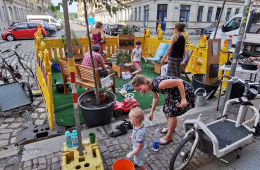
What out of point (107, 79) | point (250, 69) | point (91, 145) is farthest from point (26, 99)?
point (250, 69)

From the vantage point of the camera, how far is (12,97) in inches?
156

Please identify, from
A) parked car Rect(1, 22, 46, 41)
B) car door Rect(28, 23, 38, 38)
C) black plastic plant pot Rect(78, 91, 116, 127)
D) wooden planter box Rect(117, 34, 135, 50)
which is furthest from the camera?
car door Rect(28, 23, 38, 38)

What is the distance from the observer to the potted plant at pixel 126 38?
834 centimetres

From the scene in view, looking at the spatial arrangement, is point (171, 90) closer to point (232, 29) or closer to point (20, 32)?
point (232, 29)

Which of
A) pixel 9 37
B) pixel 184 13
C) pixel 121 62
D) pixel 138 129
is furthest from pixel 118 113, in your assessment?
pixel 184 13

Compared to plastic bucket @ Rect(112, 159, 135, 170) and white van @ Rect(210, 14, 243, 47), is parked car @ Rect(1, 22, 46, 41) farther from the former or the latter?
plastic bucket @ Rect(112, 159, 135, 170)

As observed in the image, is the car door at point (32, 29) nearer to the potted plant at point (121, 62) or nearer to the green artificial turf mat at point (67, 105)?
the potted plant at point (121, 62)

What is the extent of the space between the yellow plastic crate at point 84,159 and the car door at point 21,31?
57.4 ft

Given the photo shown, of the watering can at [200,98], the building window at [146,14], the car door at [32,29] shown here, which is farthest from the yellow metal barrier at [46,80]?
the building window at [146,14]

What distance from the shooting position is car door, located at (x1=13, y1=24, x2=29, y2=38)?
16.0m

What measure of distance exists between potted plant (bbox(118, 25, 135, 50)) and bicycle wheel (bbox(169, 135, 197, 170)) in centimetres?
668

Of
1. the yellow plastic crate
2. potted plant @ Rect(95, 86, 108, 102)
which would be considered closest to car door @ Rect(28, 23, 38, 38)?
potted plant @ Rect(95, 86, 108, 102)

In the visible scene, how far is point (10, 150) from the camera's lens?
2.84 meters

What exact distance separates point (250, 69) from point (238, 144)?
2.01 m
